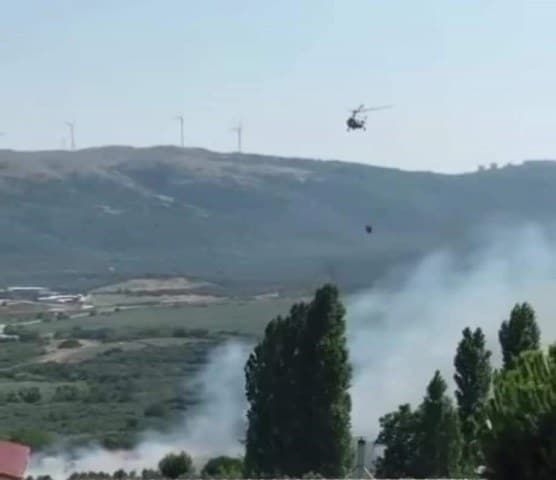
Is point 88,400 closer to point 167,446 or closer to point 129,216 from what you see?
point 167,446

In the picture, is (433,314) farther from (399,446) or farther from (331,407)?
(331,407)

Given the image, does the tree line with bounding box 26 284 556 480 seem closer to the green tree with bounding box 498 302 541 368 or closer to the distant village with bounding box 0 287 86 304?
the green tree with bounding box 498 302 541 368

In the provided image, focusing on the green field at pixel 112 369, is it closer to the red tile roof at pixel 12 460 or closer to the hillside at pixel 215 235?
the red tile roof at pixel 12 460

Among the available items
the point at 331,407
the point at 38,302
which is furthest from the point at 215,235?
the point at 331,407

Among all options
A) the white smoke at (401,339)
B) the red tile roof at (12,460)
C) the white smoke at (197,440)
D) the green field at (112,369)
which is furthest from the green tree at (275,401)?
the green field at (112,369)

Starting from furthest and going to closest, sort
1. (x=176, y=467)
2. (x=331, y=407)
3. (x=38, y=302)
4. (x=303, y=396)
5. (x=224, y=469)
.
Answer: (x=38, y=302), (x=224, y=469), (x=303, y=396), (x=331, y=407), (x=176, y=467)

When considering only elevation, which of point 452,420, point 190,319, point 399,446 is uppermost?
point 190,319
